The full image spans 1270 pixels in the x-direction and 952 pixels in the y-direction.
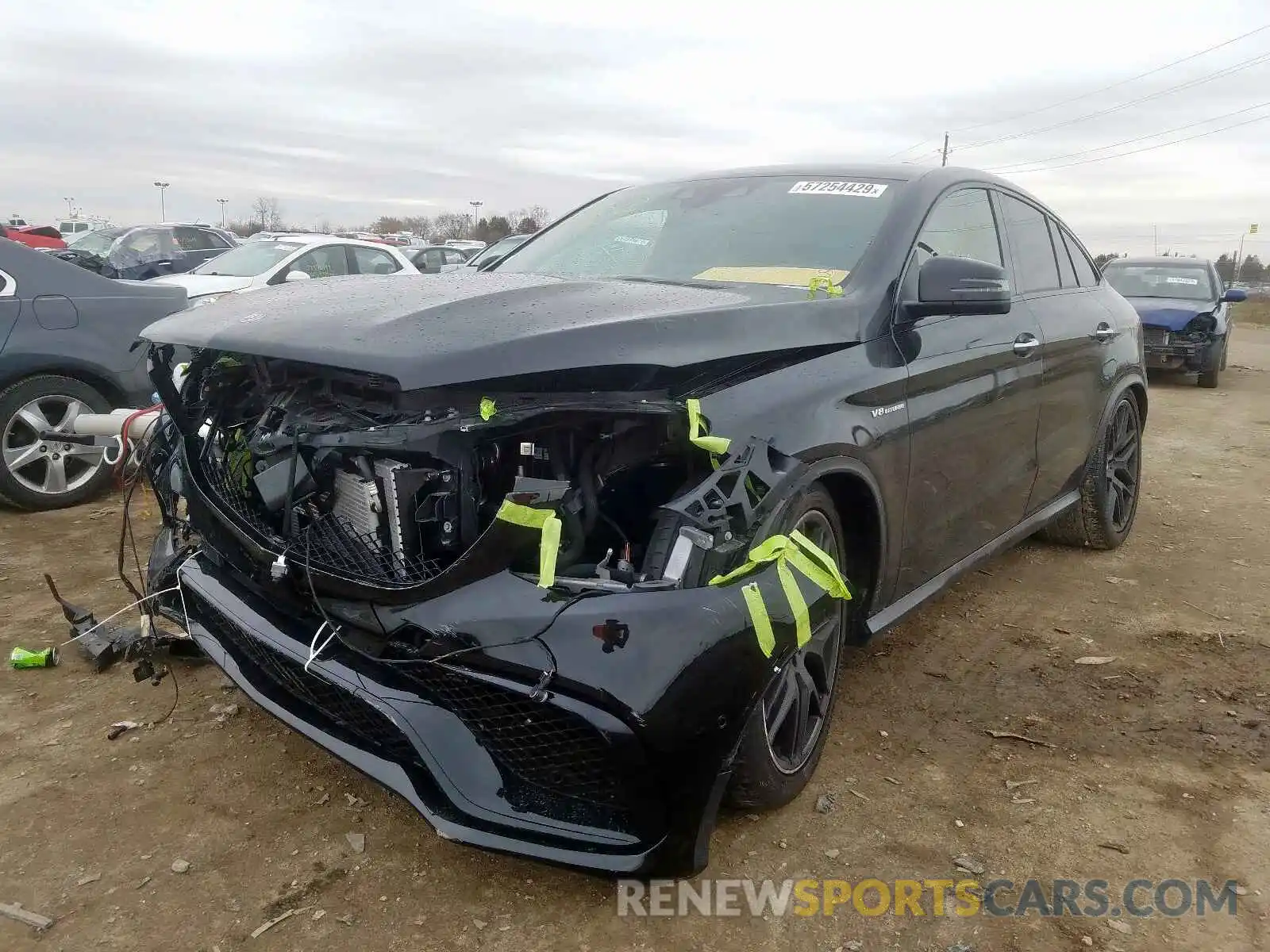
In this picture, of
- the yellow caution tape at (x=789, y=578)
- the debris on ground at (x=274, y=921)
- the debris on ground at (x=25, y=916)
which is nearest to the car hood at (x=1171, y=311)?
the yellow caution tape at (x=789, y=578)

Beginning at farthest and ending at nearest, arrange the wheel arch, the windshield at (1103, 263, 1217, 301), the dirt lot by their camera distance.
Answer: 1. the windshield at (1103, 263, 1217, 301)
2. the wheel arch
3. the dirt lot

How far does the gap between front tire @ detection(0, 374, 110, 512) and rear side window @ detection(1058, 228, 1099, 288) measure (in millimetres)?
5233

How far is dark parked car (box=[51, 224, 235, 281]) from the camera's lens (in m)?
15.2

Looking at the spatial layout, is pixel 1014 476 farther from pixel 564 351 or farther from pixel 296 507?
pixel 296 507

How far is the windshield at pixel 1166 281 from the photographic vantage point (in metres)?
13.4

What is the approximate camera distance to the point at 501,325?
2.17m

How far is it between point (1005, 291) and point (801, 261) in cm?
64

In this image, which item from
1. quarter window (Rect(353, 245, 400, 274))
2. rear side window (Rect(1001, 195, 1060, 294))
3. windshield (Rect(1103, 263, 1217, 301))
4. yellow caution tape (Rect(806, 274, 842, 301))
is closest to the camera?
yellow caution tape (Rect(806, 274, 842, 301))

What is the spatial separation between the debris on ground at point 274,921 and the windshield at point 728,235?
200cm

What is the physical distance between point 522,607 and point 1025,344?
2573mm

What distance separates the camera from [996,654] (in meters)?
3.81

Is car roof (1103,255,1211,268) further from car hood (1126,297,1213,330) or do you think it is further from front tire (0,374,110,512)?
front tire (0,374,110,512)

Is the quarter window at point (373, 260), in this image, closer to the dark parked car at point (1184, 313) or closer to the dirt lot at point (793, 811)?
the dirt lot at point (793, 811)

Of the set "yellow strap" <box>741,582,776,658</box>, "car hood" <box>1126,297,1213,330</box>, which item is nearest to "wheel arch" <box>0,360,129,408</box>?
"yellow strap" <box>741,582,776,658</box>
